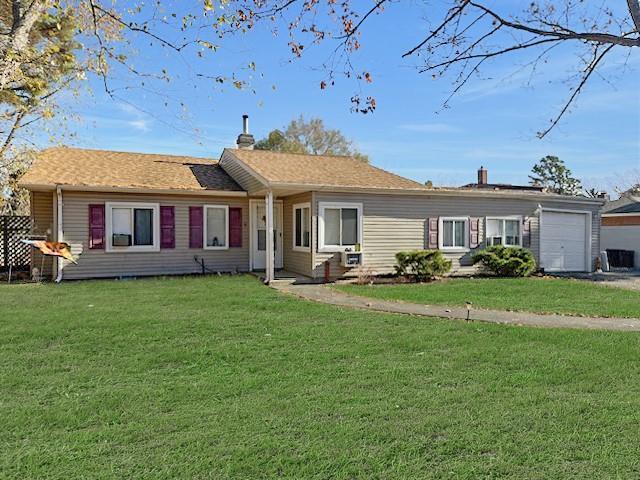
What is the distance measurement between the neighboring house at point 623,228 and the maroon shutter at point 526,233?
8562 mm

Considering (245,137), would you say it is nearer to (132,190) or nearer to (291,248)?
(291,248)

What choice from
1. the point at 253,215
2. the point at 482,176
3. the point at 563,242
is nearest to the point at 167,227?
the point at 253,215

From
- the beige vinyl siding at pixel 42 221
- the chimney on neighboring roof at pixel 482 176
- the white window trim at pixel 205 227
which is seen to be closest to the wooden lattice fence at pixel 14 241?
the beige vinyl siding at pixel 42 221

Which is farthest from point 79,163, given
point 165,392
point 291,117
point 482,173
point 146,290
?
point 291,117

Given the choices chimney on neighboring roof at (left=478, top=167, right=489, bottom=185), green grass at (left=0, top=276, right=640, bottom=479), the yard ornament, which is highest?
chimney on neighboring roof at (left=478, top=167, right=489, bottom=185)

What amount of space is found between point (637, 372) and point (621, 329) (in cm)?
273

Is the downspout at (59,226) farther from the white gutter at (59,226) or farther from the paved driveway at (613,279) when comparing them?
the paved driveway at (613,279)

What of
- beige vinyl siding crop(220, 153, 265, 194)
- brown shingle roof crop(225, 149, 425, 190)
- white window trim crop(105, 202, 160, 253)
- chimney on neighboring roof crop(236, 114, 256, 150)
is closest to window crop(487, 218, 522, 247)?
brown shingle roof crop(225, 149, 425, 190)

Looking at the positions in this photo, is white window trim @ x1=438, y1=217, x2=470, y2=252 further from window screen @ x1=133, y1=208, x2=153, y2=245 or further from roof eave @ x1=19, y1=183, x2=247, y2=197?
window screen @ x1=133, y1=208, x2=153, y2=245

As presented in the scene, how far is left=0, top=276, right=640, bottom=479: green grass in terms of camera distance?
10.1 ft

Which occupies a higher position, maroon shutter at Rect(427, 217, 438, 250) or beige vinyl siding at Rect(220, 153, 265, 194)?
beige vinyl siding at Rect(220, 153, 265, 194)

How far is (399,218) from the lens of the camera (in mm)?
14633

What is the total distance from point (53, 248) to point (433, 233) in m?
10.8

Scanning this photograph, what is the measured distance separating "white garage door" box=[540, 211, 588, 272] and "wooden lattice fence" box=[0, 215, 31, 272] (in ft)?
56.3
